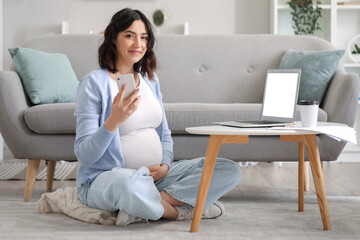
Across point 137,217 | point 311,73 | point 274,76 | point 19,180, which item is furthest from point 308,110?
point 19,180

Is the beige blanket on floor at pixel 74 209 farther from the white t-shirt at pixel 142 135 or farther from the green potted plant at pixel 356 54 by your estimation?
the green potted plant at pixel 356 54

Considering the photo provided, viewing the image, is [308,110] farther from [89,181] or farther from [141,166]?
[89,181]

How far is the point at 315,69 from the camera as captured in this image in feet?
9.00

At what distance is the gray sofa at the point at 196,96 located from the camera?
2383 mm

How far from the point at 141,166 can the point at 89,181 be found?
0.19 m

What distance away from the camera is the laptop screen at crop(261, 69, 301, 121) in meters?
1.84

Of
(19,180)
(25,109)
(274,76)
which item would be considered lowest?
(19,180)

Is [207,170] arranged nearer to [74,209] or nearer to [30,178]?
[74,209]

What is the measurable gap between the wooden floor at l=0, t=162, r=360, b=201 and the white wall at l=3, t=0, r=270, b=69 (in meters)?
1.37

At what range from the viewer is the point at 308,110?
1.71 m

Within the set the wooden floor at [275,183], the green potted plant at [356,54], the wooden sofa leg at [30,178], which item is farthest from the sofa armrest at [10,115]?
the green potted plant at [356,54]

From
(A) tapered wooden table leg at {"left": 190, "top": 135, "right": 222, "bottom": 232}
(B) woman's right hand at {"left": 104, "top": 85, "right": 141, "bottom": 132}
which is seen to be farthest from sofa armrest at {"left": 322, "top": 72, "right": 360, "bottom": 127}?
(B) woman's right hand at {"left": 104, "top": 85, "right": 141, "bottom": 132}

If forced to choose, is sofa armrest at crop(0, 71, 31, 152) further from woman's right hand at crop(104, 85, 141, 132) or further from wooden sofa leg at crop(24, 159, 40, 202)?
woman's right hand at crop(104, 85, 141, 132)

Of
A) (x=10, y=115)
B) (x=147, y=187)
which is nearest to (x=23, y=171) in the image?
(x=10, y=115)
